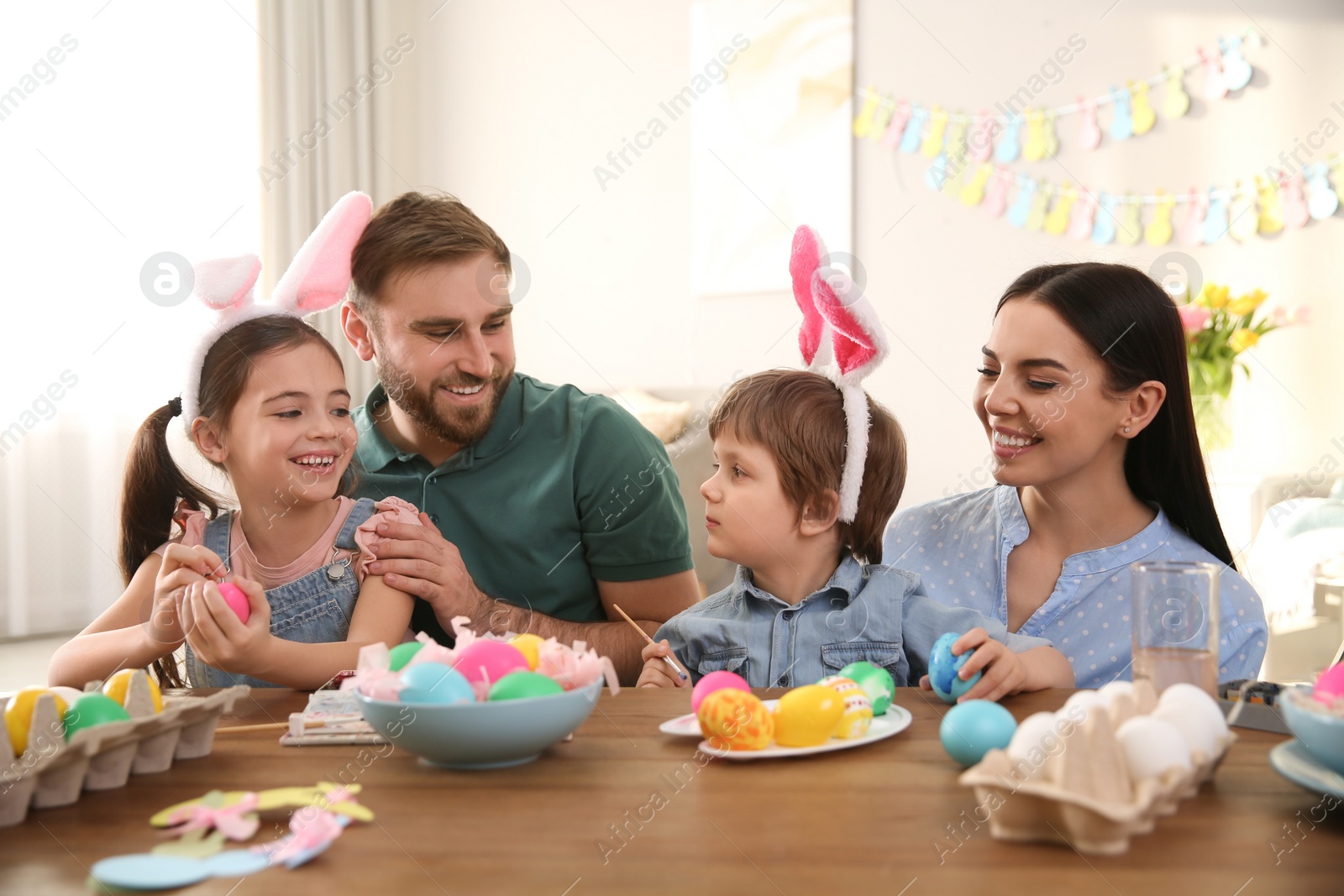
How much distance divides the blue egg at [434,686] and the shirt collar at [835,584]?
2.12 ft

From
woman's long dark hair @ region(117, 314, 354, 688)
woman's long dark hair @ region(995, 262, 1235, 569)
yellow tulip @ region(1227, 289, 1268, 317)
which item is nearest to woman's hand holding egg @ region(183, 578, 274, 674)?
woman's long dark hair @ region(117, 314, 354, 688)

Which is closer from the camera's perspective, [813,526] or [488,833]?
[488,833]

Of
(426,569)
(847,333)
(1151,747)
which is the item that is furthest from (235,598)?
(1151,747)

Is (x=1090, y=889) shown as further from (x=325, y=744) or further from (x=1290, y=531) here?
(x=1290, y=531)

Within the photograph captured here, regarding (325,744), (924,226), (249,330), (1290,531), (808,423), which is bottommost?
(1290,531)

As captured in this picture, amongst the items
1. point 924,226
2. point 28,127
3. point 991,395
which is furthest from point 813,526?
point 28,127

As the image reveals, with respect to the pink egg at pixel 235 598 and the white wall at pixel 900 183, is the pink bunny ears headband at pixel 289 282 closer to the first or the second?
the pink egg at pixel 235 598

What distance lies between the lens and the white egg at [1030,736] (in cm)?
75

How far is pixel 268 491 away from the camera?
1571 mm

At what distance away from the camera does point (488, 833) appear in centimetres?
73

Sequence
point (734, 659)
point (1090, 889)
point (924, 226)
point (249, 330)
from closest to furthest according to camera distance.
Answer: point (1090, 889)
point (734, 659)
point (249, 330)
point (924, 226)

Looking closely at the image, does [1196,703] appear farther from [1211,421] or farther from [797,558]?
[1211,421]

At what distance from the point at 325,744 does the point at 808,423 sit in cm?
77

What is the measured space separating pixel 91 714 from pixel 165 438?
0.79 m
